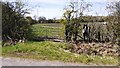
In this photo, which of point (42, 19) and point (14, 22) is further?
point (42, 19)

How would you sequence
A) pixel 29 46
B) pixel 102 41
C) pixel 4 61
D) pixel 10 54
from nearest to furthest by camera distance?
pixel 4 61
pixel 10 54
pixel 29 46
pixel 102 41

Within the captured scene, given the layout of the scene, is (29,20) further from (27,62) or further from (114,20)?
(27,62)

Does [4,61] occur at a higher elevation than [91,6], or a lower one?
lower

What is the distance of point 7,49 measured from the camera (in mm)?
15258

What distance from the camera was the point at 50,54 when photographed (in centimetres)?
1396

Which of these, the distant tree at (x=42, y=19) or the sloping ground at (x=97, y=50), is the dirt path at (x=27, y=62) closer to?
the sloping ground at (x=97, y=50)

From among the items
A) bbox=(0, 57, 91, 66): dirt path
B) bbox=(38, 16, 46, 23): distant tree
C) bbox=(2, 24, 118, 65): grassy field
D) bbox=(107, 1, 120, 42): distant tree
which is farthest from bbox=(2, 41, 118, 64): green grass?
bbox=(38, 16, 46, 23): distant tree

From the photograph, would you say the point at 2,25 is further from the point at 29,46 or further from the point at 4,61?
the point at 4,61

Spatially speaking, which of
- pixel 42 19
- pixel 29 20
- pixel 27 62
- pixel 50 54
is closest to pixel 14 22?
pixel 29 20

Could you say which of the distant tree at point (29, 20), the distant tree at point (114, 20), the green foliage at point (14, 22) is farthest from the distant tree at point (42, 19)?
the distant tree at point (114, 20)

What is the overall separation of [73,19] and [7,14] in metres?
4.62

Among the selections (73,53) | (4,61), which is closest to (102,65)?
(73,53)

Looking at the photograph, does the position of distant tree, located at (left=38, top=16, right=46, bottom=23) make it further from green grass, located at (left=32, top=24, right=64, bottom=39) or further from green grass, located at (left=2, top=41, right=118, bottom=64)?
green grass, located at (left=2, top=41, right=118, bottom=64)

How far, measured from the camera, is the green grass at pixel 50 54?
500 inches
